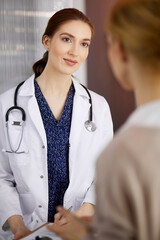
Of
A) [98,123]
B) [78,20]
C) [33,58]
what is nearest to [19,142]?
[98,123]

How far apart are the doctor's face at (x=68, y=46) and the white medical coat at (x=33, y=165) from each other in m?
0.17

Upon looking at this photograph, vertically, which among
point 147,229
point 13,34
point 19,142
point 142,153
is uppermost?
point 13,34

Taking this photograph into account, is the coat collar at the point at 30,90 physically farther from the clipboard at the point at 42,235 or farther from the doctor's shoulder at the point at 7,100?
the clipboard at the point at 42,235

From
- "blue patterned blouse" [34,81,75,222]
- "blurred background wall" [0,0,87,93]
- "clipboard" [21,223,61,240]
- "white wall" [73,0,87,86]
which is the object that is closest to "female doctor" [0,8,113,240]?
"blue patterned blouse" [34,81,75,222]

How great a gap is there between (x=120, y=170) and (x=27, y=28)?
1965 mm

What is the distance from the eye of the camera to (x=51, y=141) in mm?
1566

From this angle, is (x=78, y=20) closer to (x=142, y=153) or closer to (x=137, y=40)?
(x=137, y=40)

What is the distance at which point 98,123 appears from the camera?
1666 mm

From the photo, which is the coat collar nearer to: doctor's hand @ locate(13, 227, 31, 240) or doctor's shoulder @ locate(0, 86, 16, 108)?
doctor's shoulder @ locate(0, 86, 16, 108)

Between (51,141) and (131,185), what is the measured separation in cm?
104

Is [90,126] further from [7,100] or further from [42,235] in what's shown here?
[42,235]

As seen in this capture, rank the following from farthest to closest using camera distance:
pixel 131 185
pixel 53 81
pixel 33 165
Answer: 1. pixel 53 81
2. pixel 33 165
3. pixel 131 185

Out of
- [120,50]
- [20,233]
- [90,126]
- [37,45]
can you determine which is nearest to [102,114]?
[90,126]

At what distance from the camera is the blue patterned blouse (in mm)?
1551
